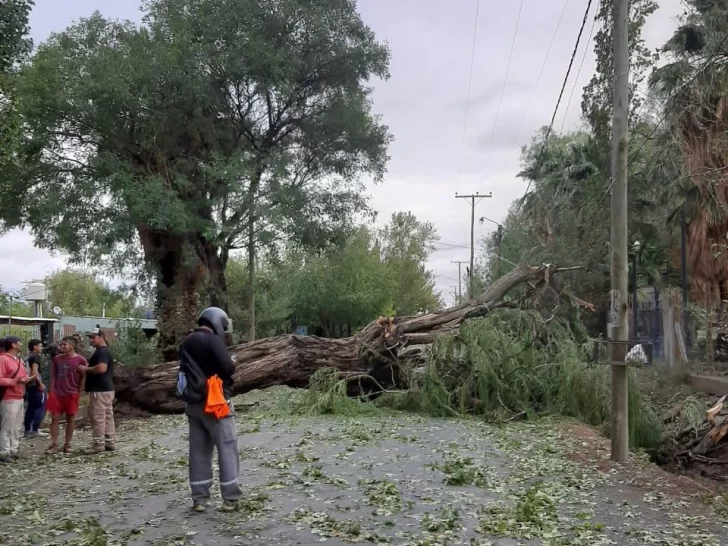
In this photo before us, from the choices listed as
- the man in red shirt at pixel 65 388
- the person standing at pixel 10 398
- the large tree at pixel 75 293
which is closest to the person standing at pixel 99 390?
the man in red shirt at pixel 65 388

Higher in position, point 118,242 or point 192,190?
point 192,190

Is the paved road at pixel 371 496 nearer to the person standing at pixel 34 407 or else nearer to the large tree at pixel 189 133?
the person standing at pixel 34 407

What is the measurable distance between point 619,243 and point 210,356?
5.20 meters

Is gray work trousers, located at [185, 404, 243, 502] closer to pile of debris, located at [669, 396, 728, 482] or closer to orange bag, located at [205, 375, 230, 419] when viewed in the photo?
orange bag, located at [205, 375, 230, 419]

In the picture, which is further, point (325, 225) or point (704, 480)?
point (325, 225)

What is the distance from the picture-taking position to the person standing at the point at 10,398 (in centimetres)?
984

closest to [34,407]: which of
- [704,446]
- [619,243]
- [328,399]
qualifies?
[328,399]

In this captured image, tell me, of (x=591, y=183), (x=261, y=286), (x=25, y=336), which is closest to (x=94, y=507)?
(x=25, y=336)

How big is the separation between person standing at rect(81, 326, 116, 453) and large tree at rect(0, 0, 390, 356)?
28.1 feet

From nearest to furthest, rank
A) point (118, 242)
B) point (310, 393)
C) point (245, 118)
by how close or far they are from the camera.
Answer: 1. point (310, 393)
2. point (118, 242)
3. point (245, 118)

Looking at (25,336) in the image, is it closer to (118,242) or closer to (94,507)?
(118,242)

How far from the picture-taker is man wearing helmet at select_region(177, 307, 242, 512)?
21.1ft

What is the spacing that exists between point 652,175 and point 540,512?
1896cm

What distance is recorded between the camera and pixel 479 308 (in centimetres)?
1555
